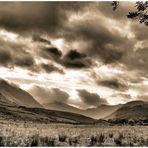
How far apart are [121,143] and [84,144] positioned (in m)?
1.95

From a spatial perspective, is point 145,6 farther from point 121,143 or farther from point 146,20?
point 121,143

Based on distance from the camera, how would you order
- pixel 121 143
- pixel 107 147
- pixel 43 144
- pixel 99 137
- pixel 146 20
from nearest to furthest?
1. pixel 107 147
2. pixel 43 144
3. pixel 121 143
4. pixel 99 137
5. pixel 146 20

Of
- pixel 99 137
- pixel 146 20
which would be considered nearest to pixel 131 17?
pixel 146 20

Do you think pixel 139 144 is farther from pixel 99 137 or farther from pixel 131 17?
pixel 131 17

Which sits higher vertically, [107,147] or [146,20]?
[146,20]

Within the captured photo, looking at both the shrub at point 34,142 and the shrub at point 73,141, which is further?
the shrub at point 73,141

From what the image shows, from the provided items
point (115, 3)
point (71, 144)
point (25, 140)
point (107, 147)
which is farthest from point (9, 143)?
point (115, 3)

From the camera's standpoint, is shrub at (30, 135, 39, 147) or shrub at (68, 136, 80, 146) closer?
shrub at (30, 135, 39, 147)

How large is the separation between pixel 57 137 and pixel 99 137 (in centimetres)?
231

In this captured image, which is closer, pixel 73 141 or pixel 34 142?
pixel 34 142

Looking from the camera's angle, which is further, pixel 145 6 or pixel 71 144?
pixel 145 6

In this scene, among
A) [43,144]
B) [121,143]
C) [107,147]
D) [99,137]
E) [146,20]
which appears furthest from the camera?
[146,20]

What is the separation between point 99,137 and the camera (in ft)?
65.8

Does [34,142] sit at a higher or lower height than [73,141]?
lower
